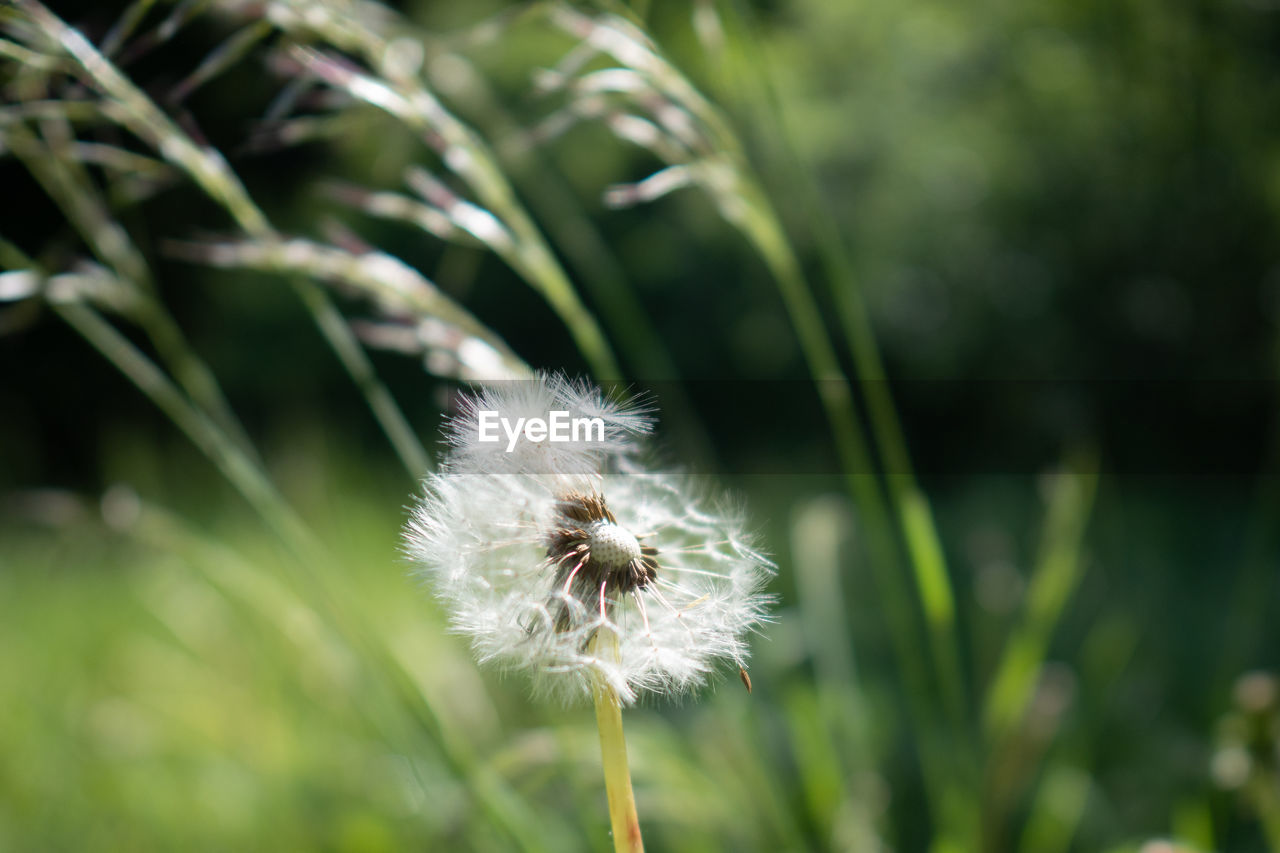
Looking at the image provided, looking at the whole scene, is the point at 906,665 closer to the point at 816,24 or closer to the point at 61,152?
the point at 61,152

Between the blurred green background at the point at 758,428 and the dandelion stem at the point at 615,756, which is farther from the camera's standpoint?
the blurred green background at the point at 758,428

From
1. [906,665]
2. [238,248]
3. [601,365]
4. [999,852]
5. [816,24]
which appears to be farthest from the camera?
[816,24]

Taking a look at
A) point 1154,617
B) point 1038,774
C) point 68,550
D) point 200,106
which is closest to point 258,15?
point 1038,774

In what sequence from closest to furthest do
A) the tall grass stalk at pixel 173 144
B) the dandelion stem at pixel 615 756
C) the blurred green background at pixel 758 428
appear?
the dandelion stem at pixel 615 756, the tall grass stalk at pixel 173 144, the blurred green background at pixel 758 428

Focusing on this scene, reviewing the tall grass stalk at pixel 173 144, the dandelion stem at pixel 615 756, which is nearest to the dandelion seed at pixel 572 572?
the dandelion stem at pixel 615 756

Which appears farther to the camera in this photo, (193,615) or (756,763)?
(193,615)

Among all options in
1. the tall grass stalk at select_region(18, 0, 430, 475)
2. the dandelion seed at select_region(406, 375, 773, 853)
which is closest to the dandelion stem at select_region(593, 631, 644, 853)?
the dandelion seed at select_region(406, 375, 773, 853)

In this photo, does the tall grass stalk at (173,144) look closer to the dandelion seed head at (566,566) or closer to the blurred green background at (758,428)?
the blurred green background at (758,428)

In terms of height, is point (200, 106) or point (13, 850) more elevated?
point (200, 106)
